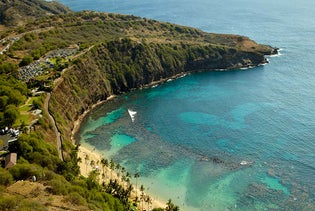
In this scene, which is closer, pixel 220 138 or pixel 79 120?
pixel 220 138

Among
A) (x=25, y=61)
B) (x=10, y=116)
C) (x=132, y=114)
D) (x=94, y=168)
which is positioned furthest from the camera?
(x=25, y=61)

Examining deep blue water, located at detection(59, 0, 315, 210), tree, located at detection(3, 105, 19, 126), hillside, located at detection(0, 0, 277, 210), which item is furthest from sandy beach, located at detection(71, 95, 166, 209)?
tree, located at detection(3, 105, 19, 126)

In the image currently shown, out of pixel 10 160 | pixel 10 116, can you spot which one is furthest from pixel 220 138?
pixel 10 160

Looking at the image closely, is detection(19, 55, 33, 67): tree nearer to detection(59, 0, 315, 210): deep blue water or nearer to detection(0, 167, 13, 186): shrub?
detection(59, 0, 315, 210): deep blue water

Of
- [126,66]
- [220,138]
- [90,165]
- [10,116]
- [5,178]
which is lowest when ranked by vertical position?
[90,165]

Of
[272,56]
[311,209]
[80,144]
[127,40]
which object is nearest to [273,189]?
[311,209]

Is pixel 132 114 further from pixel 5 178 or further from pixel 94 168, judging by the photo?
pixel 5 178
